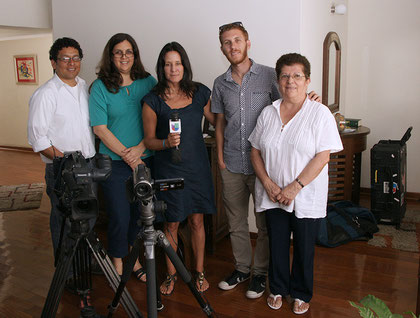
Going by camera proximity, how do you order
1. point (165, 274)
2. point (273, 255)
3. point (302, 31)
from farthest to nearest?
point (302, 31) → point (165, 274) → point (273, 255)

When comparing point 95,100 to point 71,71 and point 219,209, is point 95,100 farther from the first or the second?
point 219,209

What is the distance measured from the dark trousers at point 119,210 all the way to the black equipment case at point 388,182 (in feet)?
7.31

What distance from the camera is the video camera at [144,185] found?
5.63ft

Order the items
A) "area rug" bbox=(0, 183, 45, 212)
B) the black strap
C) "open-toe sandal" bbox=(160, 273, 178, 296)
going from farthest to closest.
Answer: "area rug" bbox=(0, 183, 45, 212) → the black strap → "open-toe sandal" bbox=(160, 273, 178, 296)

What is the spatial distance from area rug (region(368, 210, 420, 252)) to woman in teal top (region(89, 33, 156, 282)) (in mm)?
2101

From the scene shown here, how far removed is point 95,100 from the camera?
8.44ft

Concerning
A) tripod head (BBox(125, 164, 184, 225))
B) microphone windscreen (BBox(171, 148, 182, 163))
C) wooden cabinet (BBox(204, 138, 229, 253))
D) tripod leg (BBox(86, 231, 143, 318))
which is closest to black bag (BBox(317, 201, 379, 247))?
wooden cabinet (BBox(204, 138, 229, 253))

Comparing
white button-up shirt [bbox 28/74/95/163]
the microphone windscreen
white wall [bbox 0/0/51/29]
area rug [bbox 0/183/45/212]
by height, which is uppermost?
white wall [bbox 0/0/51/29]

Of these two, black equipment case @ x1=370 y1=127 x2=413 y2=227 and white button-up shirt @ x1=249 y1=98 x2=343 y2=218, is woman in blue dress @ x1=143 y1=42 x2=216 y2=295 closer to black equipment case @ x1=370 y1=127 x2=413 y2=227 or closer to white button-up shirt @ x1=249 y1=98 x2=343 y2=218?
white button-up shirt @ x1=249 y1=98 x2=343 y2=218

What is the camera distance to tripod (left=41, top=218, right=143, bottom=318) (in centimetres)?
197

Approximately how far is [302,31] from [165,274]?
2082mm

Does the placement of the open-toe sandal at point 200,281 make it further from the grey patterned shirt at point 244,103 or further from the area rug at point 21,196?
the area rug at point 21,196

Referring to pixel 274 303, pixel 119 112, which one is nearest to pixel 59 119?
pixel 119 112

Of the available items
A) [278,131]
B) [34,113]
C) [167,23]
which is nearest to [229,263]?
[278,131]
